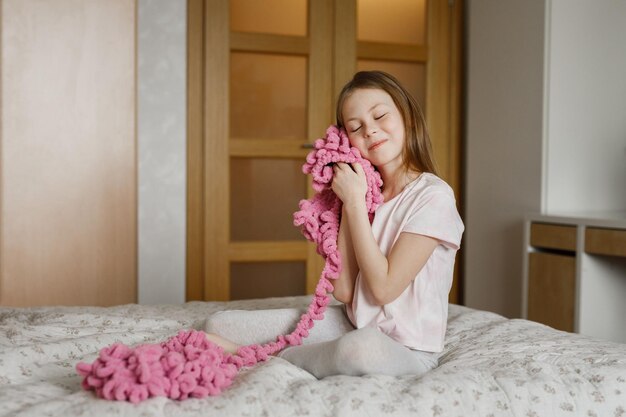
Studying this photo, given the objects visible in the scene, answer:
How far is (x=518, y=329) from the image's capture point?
1.70 m

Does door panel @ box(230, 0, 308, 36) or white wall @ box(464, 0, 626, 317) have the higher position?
door panel @ box(230, 0, 308, 36)

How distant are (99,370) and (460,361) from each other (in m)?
0.73

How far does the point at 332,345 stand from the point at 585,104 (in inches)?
84.1

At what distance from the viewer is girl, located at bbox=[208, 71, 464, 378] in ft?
4.77

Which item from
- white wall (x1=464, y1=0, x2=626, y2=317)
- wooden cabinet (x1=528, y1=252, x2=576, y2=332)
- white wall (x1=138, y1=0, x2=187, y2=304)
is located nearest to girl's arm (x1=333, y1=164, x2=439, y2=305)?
wooden cabinet (x1=528, y1=252, x2=576, y2=332)

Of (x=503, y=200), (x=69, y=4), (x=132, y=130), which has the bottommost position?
(x=503, y=200)

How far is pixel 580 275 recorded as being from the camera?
256 cm

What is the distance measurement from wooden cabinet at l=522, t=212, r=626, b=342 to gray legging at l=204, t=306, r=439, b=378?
1269 millimetres

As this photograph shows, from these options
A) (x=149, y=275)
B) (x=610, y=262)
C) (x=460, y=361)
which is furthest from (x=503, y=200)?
(x=460, y=361)

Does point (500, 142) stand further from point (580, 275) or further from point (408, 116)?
point (408, 116)

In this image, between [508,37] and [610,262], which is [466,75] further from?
[610,262]

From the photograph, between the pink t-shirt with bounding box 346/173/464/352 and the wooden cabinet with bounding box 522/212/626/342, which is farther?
the wooden cabinet with bounding box 522/212/626/342

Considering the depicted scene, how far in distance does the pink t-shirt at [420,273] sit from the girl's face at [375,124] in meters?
0.10

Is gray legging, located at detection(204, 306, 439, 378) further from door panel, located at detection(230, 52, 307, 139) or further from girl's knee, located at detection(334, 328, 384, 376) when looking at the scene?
door panel, located at detection(230, 52, 307, 139)
